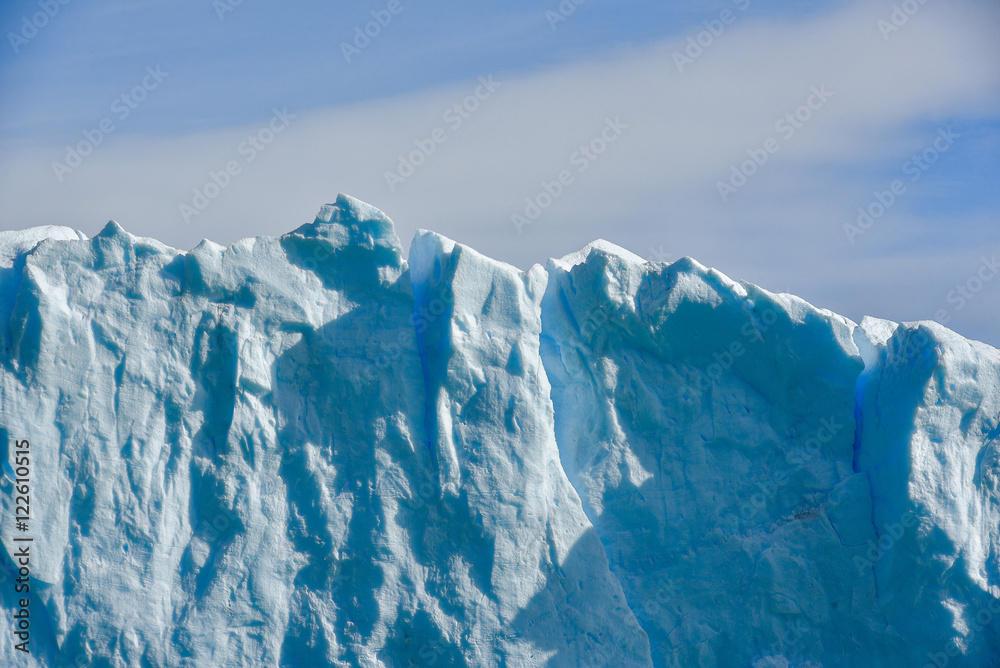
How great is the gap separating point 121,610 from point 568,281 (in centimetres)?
542

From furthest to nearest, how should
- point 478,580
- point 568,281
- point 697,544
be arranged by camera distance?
point 568,281 < point 697,544 < point 478,580

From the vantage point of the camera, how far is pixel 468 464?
919 cm

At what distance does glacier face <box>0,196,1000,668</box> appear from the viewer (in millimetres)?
8633

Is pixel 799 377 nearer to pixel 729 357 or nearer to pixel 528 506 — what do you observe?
pixel 729 357

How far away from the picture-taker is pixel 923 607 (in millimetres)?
9031

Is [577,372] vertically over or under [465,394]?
over

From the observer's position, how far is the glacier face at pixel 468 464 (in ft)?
28.3

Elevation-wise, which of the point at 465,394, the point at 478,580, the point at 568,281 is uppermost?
the point at 568,281

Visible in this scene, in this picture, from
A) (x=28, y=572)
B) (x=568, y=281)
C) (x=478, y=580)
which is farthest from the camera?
(x=568, y=281)

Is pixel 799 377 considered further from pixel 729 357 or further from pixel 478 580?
pixel 478 580

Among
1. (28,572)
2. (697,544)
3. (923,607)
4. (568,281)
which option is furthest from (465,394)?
(923,607)

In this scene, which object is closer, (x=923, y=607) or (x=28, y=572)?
(x=28, y=572)

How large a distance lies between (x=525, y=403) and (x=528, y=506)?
998mm

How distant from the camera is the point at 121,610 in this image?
8.40m
